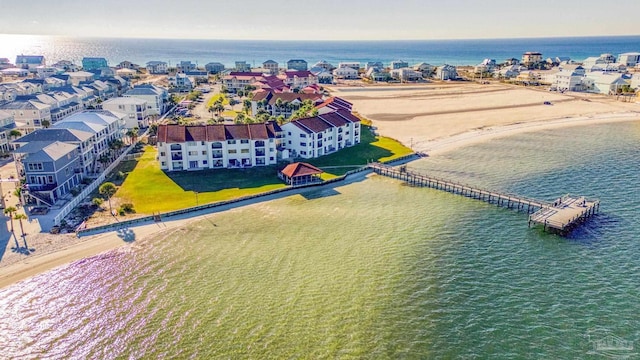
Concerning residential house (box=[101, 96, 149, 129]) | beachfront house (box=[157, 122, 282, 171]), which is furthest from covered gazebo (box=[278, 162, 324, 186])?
residential house (box=[101, 96, 149, 129])

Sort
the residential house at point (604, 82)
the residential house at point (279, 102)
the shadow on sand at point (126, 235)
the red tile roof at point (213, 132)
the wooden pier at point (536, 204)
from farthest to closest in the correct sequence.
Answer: the residential house at point (604, 82), the residential house at point (279, 102), the red tile roof at point (213, 132), the wooden pier at point (536, 204), the shadow on sand at point (126, 235)

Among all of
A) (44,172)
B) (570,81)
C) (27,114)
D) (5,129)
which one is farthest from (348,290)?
(570,81)

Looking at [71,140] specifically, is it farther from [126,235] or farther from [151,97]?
[151,97]

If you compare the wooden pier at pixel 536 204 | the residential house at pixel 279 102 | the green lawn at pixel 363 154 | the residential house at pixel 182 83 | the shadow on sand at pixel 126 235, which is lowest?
the shadow on sand at pixel 126 235

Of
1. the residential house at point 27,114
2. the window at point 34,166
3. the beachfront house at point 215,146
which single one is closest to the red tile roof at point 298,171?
the beachfront house at point 215,146

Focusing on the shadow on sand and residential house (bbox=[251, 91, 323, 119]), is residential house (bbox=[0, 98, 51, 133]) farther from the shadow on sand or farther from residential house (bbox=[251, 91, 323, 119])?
the shadow on sand

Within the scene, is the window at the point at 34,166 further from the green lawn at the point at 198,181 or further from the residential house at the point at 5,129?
Answer: the residential house at the point at 5,129
